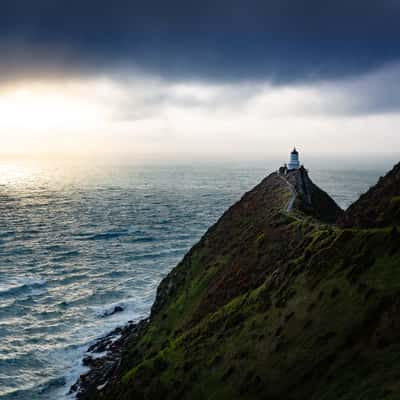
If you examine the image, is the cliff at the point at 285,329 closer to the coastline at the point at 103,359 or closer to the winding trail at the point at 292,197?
the coastline at the point at 103,359

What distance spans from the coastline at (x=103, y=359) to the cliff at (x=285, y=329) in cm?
23

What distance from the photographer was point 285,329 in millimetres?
25859

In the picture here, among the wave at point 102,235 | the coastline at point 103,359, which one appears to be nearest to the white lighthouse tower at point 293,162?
the wave at point 102,235

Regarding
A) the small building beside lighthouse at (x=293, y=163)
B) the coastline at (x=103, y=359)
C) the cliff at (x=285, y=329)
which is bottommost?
the coastline at (x=103, y=359)

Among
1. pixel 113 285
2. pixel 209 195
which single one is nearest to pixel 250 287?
pixel 113 285

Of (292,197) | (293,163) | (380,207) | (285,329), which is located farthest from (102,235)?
(285,329)

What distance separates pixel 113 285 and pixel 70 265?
600 inches

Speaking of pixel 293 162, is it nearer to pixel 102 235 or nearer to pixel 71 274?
pixel 102 235

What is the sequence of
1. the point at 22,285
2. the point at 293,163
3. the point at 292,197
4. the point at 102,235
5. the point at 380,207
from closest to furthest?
1. the point at 380,207
2. the point at 292,197
3. the point at 22,285
4. the point at 293,163
5. the point at 102,235

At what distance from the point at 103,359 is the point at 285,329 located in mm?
29527

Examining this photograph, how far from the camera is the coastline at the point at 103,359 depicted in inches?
1624

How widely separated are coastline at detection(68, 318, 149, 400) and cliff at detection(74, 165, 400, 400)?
228 millimetres

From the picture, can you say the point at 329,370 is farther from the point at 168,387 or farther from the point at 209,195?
the point at 209,195

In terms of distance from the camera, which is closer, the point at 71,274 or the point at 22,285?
the point at 22,285
